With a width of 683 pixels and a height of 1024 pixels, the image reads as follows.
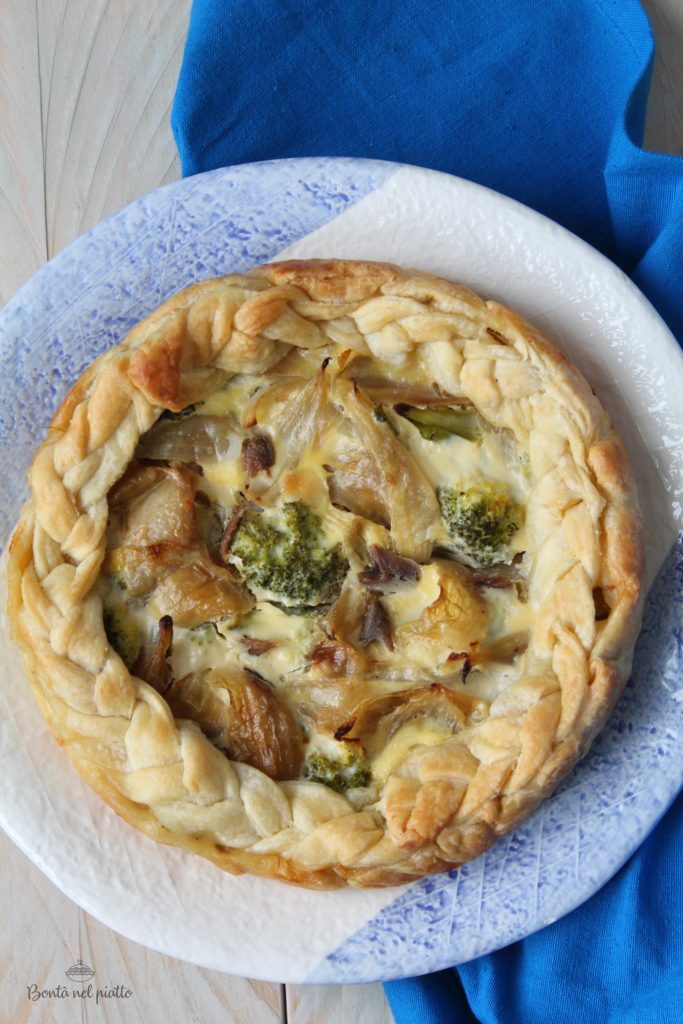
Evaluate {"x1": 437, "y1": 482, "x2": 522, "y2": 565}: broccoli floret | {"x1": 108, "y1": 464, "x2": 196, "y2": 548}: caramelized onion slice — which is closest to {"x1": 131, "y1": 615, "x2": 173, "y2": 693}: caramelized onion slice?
{"x1": 108, "y1": 464, "x2": 196, "y2": 548}: caramelized onion slice

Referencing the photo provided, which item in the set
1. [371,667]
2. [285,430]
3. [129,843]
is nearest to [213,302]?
[285,430]

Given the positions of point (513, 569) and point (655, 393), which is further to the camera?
point (655, 393)

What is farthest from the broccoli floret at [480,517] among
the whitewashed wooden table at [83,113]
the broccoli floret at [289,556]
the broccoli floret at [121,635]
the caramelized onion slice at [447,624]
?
the whitewashed wooden table at [83,113]

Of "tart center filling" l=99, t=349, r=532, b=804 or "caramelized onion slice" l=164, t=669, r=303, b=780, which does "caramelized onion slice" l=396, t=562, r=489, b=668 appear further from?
"caramelized onion slice" l=164, t=669, r=303, b=780

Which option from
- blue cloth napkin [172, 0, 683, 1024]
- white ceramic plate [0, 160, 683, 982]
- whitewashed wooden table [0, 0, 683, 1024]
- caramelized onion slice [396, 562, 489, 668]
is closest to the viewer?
caramelized onion slice [396, 562, 489, 668]

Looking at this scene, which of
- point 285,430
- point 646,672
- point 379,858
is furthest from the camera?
point 646,672

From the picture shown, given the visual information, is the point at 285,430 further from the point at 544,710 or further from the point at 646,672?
the point at 646,672

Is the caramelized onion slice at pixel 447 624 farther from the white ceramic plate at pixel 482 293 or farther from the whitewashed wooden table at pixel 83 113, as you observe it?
the whitewashed wooden table at pixel 83 113
